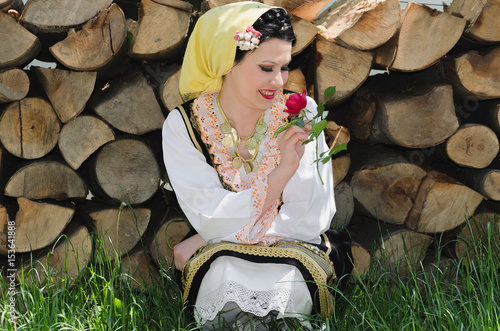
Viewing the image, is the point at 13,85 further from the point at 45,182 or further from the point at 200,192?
the point at 200,192

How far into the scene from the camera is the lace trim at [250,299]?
2045 millimetres

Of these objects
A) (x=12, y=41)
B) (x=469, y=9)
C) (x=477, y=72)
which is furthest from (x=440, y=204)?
(x=12, y=41)

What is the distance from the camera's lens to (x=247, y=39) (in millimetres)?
2109

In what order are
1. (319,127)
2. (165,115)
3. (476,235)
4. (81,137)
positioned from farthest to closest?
1. (476,235)
2. (165,115)
3. (81,137)
4. (319,127)

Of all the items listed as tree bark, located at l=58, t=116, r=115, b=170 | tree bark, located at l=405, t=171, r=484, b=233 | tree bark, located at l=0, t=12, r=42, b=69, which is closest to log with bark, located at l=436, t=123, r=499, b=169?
tree bark, located at l=405, t=171, r=484, b=233

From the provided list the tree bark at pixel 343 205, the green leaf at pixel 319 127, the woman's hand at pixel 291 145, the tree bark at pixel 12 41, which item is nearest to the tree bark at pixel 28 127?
the tree bark at pixel 12 41

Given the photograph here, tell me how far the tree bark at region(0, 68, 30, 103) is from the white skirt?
110 centimetres

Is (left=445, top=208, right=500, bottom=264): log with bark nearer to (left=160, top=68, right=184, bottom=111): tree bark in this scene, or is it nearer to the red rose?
the red rose

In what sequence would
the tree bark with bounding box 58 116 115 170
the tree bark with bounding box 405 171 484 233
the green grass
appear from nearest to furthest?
the green grass
the tree bark with bounding box 58 116 115 170
the tree bark with bounding box 405 171 484 233

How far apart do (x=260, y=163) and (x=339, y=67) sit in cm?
59

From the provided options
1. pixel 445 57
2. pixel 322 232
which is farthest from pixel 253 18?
pixel 445 57

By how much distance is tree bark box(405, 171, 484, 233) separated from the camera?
8.88 feet

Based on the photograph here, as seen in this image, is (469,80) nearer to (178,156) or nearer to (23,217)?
(178,156)

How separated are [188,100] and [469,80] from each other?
1.23 m
